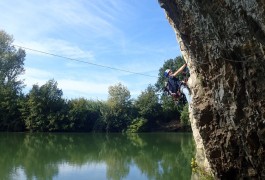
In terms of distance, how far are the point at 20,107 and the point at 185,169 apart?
34567 millimetres

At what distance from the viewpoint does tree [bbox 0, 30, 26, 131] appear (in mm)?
48469

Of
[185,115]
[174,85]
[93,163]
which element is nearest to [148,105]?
[185,115]

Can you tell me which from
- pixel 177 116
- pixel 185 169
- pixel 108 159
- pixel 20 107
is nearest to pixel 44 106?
pixel 20 107

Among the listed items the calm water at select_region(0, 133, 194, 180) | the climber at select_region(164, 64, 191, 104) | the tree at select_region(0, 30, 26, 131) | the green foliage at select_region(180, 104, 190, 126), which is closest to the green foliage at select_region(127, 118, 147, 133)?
the green foliage at select_region(180, 104, 190, 126)

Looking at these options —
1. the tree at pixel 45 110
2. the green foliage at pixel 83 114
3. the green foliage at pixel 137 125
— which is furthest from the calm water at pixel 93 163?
the green foliage at pixel 137 125

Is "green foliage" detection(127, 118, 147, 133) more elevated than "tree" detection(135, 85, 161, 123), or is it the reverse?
"tree" detection(135, 85, 161, 123)

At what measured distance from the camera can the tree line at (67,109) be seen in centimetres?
4891

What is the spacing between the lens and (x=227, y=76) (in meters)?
9.59

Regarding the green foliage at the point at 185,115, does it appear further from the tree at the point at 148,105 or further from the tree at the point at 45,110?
the tree at the point at 45,110

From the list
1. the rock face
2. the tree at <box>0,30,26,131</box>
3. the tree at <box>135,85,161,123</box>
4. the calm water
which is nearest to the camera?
the rock face

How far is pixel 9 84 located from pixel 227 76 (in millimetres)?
45838

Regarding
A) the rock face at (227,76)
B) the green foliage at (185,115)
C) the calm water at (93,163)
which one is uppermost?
the green foliage at (185,115)

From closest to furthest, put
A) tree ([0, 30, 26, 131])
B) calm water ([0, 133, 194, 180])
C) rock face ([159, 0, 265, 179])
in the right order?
rock face ([159, 0, 265, 179]) < calm water ([0, 133, 194, 180]) < tree ([0, 30, 26, 131])

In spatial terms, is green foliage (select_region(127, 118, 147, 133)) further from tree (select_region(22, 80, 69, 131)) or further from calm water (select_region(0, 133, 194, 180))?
calm water (select_region(0, 133, 194, 180))
